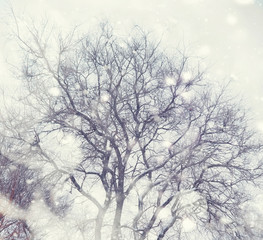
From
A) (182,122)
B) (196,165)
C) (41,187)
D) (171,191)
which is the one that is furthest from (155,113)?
(41,187)

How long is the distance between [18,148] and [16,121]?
1.10 metres

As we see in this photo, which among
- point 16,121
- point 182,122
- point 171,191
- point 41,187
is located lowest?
point 41,187

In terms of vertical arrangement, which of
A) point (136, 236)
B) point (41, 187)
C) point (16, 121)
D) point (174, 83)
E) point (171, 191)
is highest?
point (174, 83)

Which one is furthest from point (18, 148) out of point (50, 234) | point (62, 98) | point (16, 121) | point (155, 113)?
point (50, 234)

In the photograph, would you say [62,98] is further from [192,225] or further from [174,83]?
[192,225]

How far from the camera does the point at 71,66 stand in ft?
25.8

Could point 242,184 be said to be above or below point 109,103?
below

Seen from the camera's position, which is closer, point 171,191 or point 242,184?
point 242,184

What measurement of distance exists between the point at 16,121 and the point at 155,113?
16.1 feet

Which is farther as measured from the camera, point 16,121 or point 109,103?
point 109,103

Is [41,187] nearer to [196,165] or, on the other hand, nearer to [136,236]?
[136,236]

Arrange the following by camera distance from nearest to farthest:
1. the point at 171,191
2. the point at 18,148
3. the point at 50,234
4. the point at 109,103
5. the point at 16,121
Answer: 1. the point at 16,121
2. the point at 18,148
3. the point at 109,103
4. the point at 171,191
5. the point at 50,234

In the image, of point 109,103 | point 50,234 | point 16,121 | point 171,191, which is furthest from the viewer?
point 50,234

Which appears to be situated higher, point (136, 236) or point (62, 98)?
point (62, 98)
